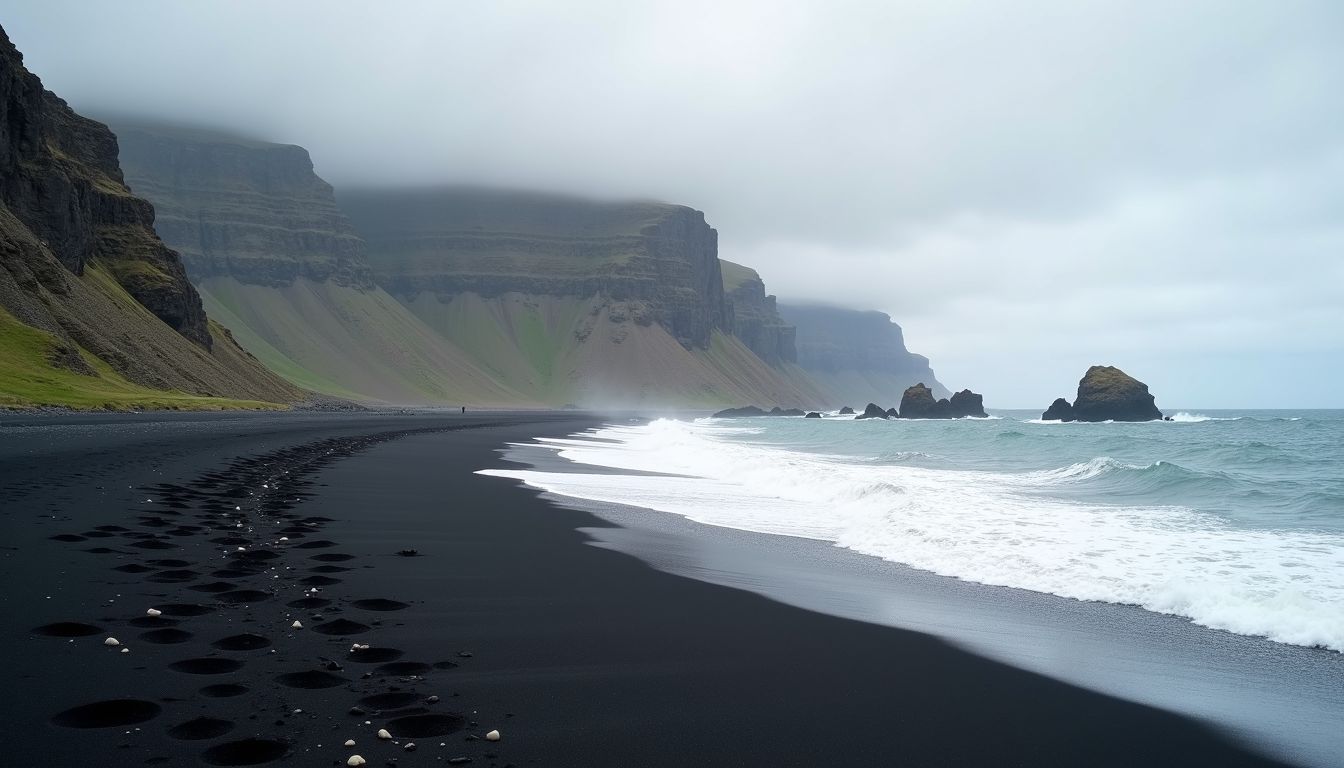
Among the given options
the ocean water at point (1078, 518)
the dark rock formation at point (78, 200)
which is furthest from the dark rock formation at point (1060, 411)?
the dark rock formation at point (78, 200)

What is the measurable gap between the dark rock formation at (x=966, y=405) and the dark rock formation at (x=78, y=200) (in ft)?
393

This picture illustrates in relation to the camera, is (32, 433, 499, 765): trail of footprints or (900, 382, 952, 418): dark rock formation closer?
(32, 433, 499, 765): trail of footprints

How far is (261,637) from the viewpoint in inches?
234

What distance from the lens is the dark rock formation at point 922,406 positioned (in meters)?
153

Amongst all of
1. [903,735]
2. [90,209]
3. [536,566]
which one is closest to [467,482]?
[536,566]

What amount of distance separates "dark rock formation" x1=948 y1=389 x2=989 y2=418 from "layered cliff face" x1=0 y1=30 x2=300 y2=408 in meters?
110

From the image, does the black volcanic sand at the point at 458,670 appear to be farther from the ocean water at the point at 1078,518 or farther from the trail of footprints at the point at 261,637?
the ocean water at the point at 1078,518

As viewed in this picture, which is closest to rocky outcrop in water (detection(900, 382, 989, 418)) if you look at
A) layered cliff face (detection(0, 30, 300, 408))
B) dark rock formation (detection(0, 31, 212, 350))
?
layered cliff face (detection(0, 30, 300, 408))

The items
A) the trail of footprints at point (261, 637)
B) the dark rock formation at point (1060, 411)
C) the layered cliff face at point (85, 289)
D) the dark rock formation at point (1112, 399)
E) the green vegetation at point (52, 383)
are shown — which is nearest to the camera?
the trail of footprints at point (261, 637)

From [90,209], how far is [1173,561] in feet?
351

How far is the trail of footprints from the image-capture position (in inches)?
171

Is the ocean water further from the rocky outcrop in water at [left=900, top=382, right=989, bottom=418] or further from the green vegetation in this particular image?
the rocky outcrop in water at [left=900, top=382, right=989, bottom=418]

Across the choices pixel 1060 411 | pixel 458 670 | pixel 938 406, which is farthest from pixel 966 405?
pixel 458 670

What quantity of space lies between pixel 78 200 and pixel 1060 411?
120 metres
